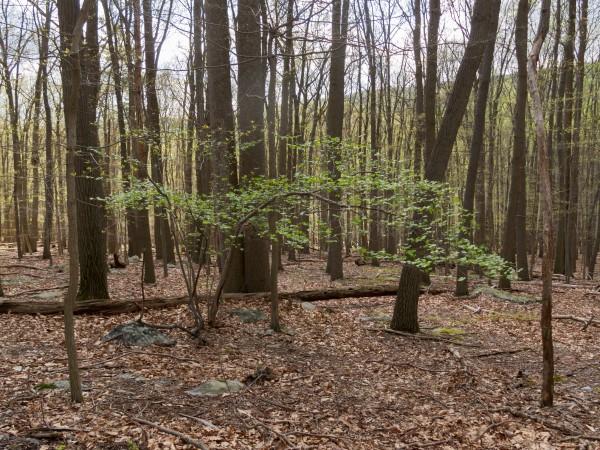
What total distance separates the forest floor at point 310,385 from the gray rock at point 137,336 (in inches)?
7.3

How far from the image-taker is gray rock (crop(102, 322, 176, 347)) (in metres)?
7.01

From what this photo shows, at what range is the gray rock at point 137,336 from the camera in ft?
23.0

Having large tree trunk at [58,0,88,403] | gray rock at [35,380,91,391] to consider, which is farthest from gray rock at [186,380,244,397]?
large tree trunk at [58,0,88,403]

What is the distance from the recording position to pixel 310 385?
6.16 meters

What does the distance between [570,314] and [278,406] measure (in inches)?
333

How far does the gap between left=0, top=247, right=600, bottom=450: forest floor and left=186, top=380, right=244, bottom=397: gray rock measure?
117 mm

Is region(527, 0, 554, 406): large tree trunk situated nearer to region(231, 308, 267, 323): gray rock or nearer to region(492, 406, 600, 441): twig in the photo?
region(492, 406, 600, 441): twig

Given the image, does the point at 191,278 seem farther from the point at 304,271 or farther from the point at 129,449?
the point at 304,271

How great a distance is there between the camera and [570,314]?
35.0 ft

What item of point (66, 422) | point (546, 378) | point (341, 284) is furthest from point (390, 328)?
point (66, 422)

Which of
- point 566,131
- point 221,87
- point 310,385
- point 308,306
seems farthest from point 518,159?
point 310,385

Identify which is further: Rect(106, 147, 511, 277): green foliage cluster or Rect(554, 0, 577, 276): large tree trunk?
Rect(554, 0, 577, 276): large tree trunk

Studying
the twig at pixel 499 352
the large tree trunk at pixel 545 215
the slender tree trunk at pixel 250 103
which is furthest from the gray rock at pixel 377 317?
the large tree trunk at pixel 545 215

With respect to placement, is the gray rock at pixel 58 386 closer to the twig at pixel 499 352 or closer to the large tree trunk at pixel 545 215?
the large tree trunk at pixel 545 215
